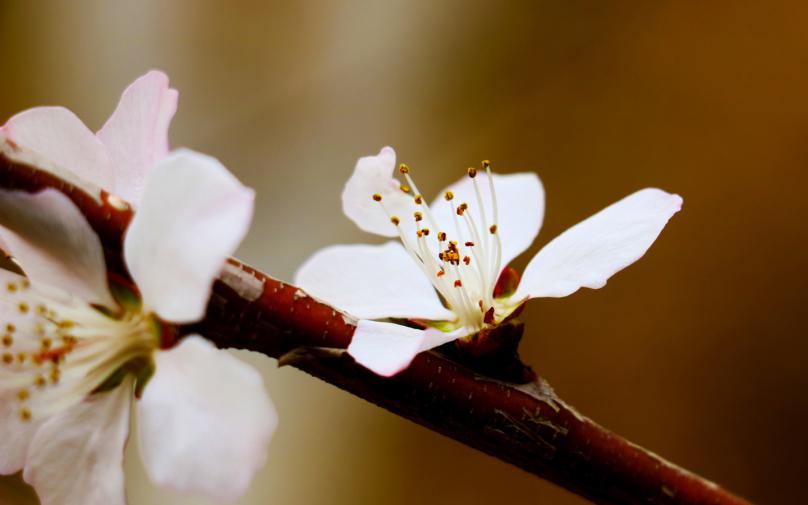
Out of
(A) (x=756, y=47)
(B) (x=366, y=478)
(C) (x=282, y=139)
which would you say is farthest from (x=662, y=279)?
(C) (x=282, y=139)

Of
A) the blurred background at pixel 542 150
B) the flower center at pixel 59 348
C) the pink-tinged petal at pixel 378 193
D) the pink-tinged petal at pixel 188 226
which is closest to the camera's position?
the pink-tinged petal at pixel 188 226

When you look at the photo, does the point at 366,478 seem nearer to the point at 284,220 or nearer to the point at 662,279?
the point at 284,220

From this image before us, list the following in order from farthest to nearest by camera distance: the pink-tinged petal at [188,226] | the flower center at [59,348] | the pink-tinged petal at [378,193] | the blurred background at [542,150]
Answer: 1. the blurred background at [542,150]
2. the pink-tinged petal at [378,193]
3. the flower center at [59,348]
4. the pink-tinged petal at [188,226]

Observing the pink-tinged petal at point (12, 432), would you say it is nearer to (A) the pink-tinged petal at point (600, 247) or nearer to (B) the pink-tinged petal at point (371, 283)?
(B) the pink-tinged petal at point (371, 283)

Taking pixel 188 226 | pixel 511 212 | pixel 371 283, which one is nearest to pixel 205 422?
pixel 188 226

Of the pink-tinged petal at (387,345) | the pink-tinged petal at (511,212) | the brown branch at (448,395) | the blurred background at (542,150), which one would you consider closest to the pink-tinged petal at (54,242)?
the brown branch at (448,395)
